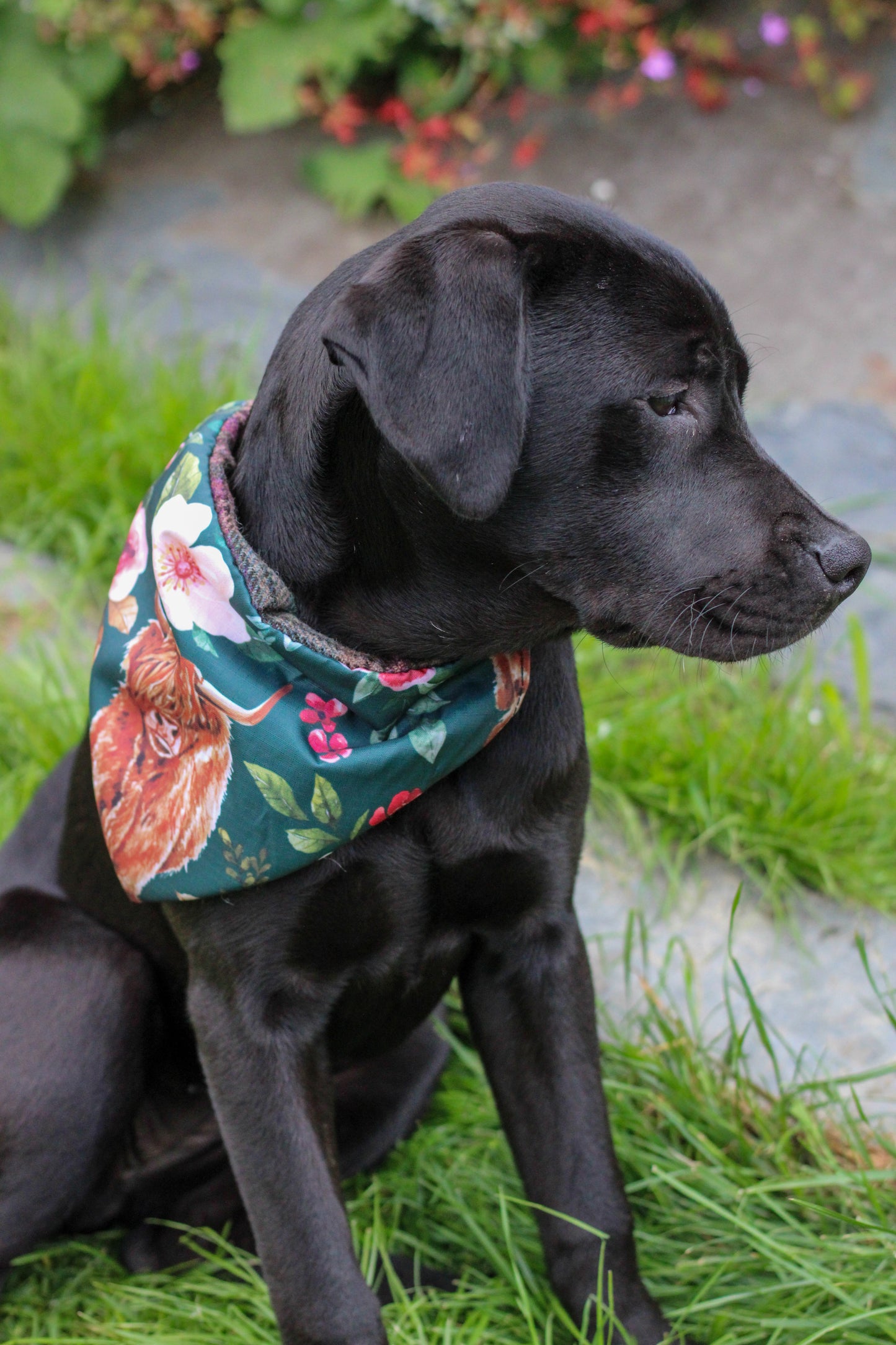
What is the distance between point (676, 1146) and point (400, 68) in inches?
150

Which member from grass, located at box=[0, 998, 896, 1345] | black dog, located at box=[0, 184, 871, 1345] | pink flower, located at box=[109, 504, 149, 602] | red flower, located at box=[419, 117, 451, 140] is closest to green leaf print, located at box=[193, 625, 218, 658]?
black dog, located at box=[0, 184, 871, 1345]

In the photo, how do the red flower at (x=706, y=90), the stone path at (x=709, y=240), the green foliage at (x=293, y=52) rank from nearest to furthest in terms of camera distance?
1. the stone path at (x=709, y=240)
2. the green foliage at (x=293, y=52)
3. the red flower at (x=706, y=90)

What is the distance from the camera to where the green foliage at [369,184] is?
4.46m

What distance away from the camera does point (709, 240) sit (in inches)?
170

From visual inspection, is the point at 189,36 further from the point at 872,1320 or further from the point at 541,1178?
the point at 872,1320

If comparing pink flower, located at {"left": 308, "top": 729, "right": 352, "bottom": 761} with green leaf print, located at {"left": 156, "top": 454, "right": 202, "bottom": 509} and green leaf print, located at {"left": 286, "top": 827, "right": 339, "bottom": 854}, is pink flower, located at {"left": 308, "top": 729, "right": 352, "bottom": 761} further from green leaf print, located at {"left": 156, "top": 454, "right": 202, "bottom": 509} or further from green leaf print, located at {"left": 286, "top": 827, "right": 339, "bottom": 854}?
green leaf print, located at {"left": 156, "top": 454, "right": 202, "bottom": 509}

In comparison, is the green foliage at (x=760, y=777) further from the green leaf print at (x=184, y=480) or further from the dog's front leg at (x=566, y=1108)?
the green leaf print at (x=184, y=480)

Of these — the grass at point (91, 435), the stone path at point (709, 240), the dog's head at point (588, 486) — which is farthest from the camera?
the stone path at point (709, 240)

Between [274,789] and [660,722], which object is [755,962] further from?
[274,789]

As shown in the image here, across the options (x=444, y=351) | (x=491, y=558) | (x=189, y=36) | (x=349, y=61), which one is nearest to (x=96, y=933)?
(x=491, y=558)

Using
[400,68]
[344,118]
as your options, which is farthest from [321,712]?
[400,68]

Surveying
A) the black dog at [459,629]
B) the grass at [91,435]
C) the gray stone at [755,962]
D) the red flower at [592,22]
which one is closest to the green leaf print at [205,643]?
the black dog at [459,629]

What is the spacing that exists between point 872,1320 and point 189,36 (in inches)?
172

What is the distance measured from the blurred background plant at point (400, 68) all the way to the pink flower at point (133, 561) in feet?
9.47
